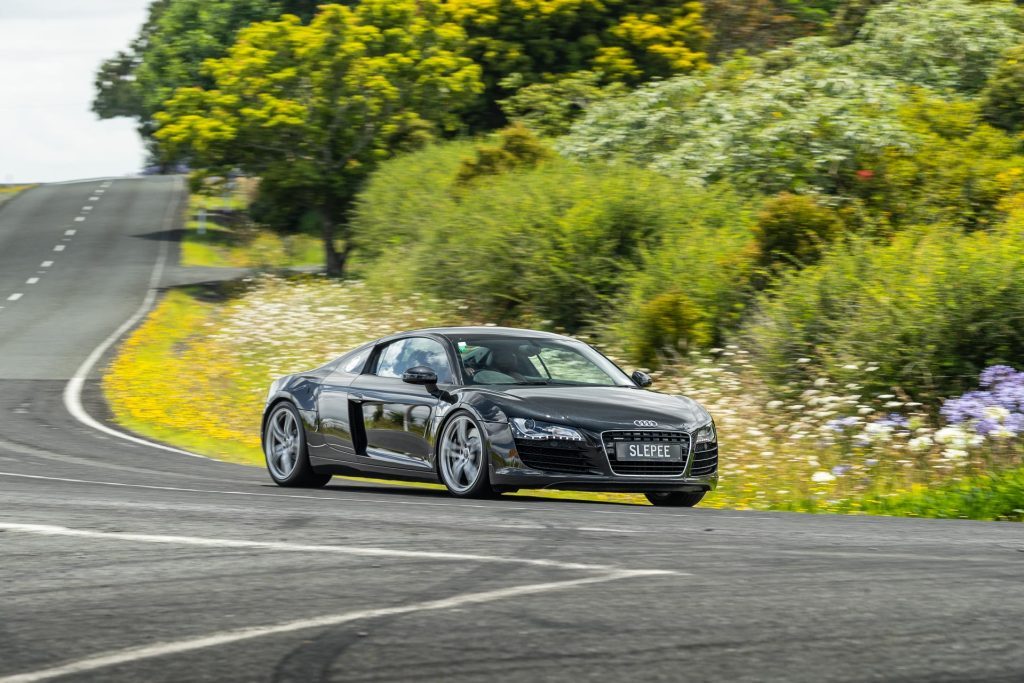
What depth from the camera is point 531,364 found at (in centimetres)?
1145

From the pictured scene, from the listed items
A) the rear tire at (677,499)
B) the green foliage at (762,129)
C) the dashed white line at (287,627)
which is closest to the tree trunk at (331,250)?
the green foliage at (762,129)

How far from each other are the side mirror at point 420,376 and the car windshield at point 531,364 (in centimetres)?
28

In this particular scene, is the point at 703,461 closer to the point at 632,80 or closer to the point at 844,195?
the point at 844,195

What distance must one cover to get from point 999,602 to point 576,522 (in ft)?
10.2

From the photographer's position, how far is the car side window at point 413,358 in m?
11.4

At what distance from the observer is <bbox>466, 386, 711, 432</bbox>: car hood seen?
33.7ft

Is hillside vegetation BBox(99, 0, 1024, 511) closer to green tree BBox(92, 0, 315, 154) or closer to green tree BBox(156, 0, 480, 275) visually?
green tree BBox(156, 0, 480, 275)

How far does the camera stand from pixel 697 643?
4.86 metres

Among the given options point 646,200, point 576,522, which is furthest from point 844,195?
point 576,522

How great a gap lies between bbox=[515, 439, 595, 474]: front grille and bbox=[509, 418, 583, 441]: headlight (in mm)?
34

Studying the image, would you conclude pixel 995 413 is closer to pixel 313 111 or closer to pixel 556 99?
pixel 556 99

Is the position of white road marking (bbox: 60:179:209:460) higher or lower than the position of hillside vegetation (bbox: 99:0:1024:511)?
lower


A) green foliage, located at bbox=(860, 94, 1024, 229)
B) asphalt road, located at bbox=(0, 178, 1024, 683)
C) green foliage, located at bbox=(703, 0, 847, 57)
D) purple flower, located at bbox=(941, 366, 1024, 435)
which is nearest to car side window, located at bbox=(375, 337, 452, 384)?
asphalt road, located at bbox=(0, 178, 1024, 683)

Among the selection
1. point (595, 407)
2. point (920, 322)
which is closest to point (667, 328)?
point (920, 322)
